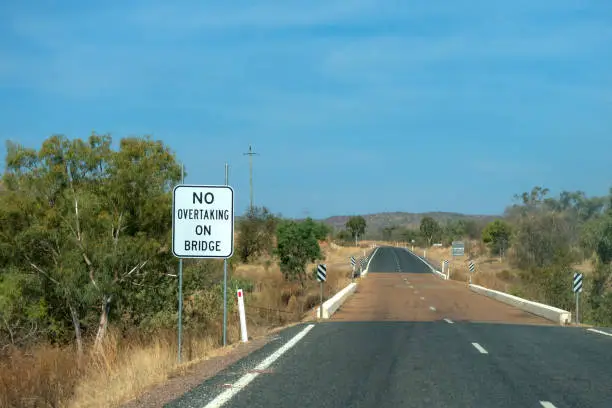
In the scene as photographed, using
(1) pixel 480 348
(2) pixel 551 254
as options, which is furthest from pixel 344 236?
(1) pixel 480 348

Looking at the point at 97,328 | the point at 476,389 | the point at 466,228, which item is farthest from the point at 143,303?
the point at 466,228

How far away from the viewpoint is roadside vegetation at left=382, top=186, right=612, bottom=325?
50.1 metres

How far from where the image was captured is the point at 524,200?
Result: 365ft

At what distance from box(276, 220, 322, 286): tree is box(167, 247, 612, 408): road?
3612 centimetres

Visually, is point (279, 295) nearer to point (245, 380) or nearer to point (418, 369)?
point (418, 369)

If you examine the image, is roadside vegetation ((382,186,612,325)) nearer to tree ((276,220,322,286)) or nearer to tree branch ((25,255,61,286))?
tree ((276,220,322,286))

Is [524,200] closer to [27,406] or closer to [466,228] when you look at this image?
[466,228]

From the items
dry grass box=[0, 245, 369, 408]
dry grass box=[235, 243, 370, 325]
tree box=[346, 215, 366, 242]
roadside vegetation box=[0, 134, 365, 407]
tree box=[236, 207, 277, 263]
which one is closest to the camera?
dry grass box=[0, 245, 369, 408]

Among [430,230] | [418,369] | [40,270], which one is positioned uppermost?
[430,230]

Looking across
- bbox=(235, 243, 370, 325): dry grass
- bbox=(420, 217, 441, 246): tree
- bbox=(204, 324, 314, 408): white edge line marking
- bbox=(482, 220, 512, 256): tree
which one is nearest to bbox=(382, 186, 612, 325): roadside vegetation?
bbox=(482, 220, 512, 256): tree

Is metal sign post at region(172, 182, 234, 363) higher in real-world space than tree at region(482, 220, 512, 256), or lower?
lower

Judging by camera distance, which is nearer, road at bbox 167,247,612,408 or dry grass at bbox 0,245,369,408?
road at bbox 167,247,612,408

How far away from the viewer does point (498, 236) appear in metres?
115

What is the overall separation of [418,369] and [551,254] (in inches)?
2739
